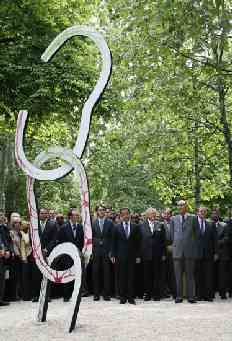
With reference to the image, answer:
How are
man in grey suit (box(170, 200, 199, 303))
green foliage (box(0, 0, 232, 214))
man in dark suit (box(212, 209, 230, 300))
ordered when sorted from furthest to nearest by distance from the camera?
man in dark suit (box(212, 209, 230, 300))
man in grey suit (box(170, 200, 199, 303))
green foliage (box(0, 0, 232, 214))

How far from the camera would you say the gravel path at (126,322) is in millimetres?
8727

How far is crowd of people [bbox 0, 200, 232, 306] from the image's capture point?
13.0m

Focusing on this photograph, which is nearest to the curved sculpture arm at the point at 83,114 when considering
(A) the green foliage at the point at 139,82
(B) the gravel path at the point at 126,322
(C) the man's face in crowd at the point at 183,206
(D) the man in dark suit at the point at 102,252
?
(A) the green foliage at the point at 139,82

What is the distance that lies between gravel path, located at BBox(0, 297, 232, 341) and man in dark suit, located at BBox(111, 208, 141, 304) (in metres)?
0.37

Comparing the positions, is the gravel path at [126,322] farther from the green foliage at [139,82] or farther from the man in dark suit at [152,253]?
the green foliage at [139,82]

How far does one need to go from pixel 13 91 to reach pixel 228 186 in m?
9.75

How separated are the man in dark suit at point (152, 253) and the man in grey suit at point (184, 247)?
1.56 ft

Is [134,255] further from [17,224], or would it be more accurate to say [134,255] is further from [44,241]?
[17,224]

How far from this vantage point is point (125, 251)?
12.8m

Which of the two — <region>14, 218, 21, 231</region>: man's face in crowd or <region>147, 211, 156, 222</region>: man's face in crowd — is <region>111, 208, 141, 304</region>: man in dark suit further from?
<region>14, 218, 21, 231</region>: man's face in crowd

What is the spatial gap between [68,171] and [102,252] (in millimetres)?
4436

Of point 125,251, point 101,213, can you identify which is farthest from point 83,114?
point 101,213

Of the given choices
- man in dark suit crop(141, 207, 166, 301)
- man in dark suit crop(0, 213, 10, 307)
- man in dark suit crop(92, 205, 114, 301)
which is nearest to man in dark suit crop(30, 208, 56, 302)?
man in dark suit crop(0, 213, 10, 307)

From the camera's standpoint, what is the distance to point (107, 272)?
1359 centimetres
